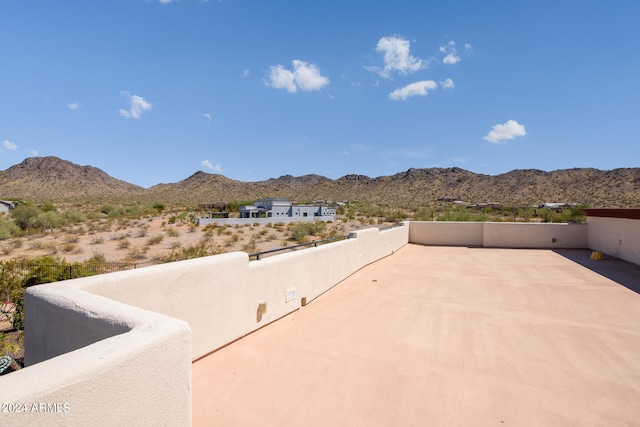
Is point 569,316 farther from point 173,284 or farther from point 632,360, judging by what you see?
point 173,284

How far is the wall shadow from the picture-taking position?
9531mm

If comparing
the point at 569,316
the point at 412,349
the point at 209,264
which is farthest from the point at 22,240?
the point at 569,316

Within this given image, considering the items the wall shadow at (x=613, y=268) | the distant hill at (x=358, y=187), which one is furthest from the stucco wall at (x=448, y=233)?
the distant hill at (x=358, y=187)

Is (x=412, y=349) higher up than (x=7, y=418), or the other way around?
(x=7, y=418)

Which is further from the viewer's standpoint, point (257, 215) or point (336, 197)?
point (336, 197)

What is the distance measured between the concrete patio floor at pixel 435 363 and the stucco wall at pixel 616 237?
4994 mm

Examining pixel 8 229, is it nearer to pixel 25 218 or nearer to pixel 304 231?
pixel 25 218

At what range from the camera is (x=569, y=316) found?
264 inches

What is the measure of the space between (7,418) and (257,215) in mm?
46869

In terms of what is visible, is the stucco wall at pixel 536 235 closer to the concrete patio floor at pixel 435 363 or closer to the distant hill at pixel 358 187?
the concrete patio floor at pixel 435 363

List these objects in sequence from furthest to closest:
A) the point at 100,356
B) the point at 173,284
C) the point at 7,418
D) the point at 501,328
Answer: the point at 501,328 < the point at 173,284 < the point at 100,356 < the point at 7,418

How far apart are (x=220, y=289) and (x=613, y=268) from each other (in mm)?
12781

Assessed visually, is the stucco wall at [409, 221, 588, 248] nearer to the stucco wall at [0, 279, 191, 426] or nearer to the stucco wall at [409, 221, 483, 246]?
the stucco wall at [409, 221, 483, 246]

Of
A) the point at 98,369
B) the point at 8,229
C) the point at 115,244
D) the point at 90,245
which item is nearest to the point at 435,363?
the point at 98,369
